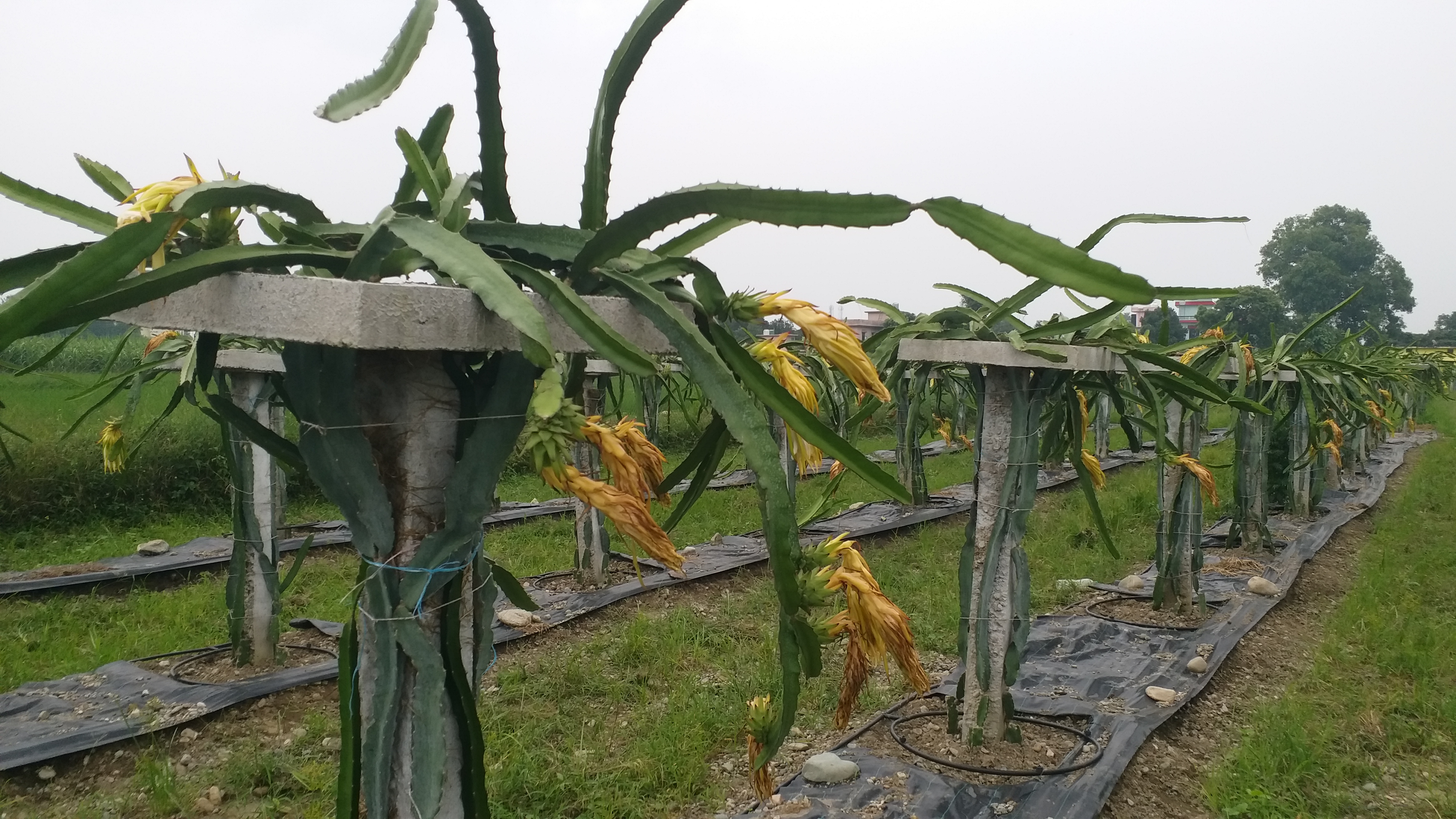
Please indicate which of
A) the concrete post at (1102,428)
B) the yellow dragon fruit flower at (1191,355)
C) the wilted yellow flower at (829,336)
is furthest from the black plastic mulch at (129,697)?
the concrete post at (1102,428)

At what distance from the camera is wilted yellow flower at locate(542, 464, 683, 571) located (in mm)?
975

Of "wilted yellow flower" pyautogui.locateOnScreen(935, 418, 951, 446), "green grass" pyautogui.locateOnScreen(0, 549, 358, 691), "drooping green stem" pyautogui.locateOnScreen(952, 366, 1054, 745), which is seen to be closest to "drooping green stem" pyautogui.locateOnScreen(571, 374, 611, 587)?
"green grass" pyautogui.locateOnScreen(0, 549, 358, 691)

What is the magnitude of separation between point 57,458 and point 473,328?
6.98 meters

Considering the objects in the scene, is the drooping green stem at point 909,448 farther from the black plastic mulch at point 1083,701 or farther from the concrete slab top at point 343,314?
the concrete slab top at point 343,314

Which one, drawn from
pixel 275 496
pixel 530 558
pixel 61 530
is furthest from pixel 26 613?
pixel 530 558

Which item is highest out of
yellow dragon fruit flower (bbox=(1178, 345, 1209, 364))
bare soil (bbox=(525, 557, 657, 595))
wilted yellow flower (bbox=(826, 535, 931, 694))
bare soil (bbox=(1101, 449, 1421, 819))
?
yellow dragon fruit flower (bbox=(1178, 345, 1209, 364))

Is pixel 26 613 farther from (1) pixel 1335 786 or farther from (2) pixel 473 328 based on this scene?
(1) pixel 1335 786

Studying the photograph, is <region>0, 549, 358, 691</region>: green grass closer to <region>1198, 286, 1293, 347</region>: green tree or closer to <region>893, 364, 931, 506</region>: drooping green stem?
<region>893, 364, 931, 506</region>: drooping green stem

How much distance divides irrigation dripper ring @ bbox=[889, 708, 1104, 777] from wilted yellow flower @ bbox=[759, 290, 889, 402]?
211 centimetres

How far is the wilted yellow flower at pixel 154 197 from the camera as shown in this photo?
0.97 meters

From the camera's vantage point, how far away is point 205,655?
3830mm

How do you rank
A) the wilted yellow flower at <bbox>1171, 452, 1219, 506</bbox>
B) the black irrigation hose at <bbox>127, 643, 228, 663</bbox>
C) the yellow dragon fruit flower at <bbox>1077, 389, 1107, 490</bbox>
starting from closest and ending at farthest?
the yellow dragon fruit flower at <bbox>1077, 389, 1107, 490</bbox>, the wilted yellow flower at <bbox>1171, 452, 1219, 506</bbox>, the black irrigation hose at <bbox>127, 643, 228, 663</bbox>

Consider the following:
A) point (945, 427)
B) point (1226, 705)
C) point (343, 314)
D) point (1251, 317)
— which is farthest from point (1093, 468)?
point (1251, 317)

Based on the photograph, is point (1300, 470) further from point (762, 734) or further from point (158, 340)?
point (158, 340)
